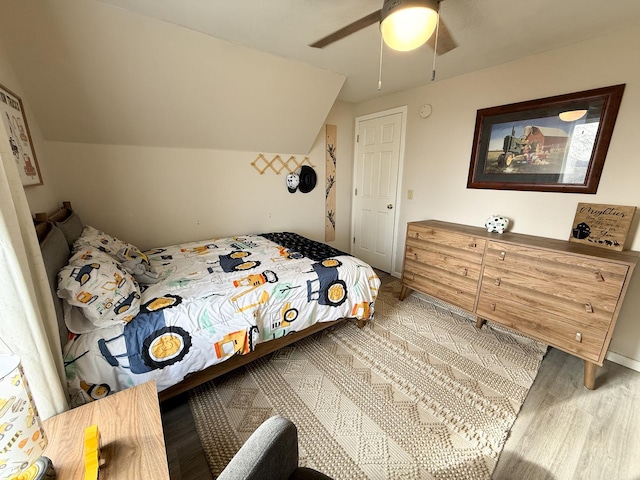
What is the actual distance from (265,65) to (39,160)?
1.91 m

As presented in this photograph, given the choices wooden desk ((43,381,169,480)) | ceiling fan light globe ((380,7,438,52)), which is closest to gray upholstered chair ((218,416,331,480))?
wooden desk ((43,381,169,480))

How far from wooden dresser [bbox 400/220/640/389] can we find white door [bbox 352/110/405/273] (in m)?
0.91

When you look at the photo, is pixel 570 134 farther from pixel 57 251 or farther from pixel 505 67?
pixel 57 251

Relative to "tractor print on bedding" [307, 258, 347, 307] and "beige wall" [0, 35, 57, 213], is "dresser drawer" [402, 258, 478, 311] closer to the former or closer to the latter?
"tractor print on bedding" [307, 258, 347, 307]

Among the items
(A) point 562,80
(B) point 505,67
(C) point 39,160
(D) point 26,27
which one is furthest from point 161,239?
(A) point 562,80

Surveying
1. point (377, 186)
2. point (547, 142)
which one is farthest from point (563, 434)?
point (377, 186)

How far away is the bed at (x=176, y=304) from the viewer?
4.18 ft

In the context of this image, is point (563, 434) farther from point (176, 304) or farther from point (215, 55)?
point (215, 55)

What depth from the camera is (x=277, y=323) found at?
1.80m

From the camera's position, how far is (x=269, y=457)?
0.68 meters

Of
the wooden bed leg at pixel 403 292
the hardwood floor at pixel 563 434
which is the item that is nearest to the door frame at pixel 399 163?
the wooden bed leg at pixel 403 292

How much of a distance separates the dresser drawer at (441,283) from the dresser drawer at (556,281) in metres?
0.15

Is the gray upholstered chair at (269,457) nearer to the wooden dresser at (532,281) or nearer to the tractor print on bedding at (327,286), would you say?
the tractor print on bedding at (327,286)

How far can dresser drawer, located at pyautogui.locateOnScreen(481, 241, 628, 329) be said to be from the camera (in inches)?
65.4
